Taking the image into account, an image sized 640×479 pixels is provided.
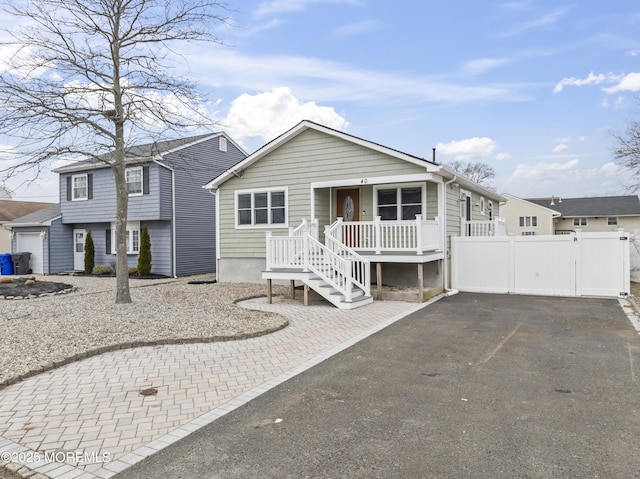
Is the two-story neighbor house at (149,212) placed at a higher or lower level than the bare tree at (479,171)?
lower

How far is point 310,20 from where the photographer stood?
39.3 feet

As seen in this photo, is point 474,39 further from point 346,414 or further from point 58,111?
point 346,414

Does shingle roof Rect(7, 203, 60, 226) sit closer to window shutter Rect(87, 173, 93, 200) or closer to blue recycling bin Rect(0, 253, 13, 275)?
blue recycling bin Rect(0, 253, 13, 275)

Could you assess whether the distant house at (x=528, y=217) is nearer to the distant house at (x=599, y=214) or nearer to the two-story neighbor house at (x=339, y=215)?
the distant house at (x=599, y=214)

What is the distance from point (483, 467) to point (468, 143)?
36352 millimetres

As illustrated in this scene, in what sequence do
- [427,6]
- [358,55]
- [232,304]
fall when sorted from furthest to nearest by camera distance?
[358,55], [427,6], [232,304]

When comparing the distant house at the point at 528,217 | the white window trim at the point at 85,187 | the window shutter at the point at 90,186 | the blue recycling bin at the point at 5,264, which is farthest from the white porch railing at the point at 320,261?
the distant house at the point at 528,217

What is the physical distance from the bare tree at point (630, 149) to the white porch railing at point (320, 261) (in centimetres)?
1590

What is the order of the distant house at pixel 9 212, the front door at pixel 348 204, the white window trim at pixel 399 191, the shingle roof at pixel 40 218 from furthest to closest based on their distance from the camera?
the distant house at pixel 9 212 < the shingle roof at pixel 40 218 < the front door at pixel 348 204 < the white window trim at pixel 399 191

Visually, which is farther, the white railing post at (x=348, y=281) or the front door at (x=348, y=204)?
the front door at (x=348, y=204)

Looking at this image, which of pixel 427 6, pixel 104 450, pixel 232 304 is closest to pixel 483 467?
pixel 104 450

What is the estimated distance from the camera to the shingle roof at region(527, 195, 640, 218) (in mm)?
42406

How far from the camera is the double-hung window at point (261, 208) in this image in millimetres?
13867

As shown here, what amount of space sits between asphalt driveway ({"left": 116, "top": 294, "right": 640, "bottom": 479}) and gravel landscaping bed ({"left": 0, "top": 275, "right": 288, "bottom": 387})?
263 cm
